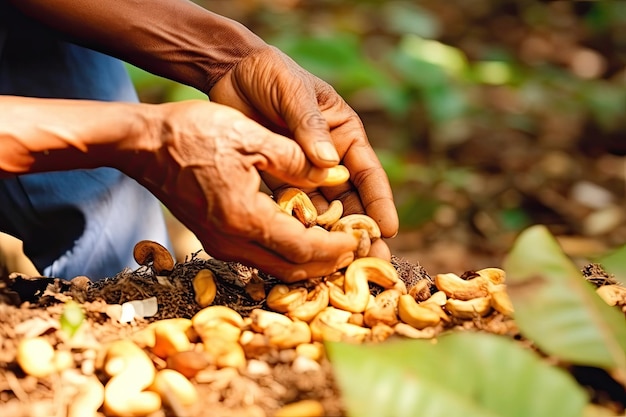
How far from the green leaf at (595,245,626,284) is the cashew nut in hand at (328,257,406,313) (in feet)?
0.70

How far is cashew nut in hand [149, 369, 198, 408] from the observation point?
0.66 m

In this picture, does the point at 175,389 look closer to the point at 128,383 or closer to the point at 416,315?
the point at 128,383

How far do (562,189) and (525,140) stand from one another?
0.26 meters

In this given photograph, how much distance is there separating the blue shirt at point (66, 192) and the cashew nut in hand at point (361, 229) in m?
A: 0.53

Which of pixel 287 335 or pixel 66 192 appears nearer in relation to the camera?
pixel 287 335

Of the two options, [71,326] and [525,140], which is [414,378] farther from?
[525,140]

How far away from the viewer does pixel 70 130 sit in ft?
2.54

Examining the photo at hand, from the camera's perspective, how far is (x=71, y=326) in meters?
0.74

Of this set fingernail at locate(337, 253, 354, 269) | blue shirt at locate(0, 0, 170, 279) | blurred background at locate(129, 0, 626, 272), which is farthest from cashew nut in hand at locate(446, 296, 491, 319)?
blurred background at locate(129, 0, 626, 272)

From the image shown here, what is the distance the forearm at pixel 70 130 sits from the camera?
2.54ft

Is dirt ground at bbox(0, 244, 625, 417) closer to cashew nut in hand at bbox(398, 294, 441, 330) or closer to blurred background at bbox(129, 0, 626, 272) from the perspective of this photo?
cashew nut in hand at bbox(398, 294, 441, 330)

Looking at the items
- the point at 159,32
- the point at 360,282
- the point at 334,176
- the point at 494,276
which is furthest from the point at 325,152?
the point at 159,32

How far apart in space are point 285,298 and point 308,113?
0.69 feet

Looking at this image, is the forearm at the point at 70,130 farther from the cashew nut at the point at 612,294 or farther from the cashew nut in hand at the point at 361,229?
the cashew nut at the point at 612,294
